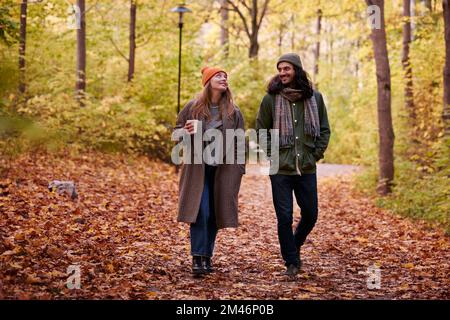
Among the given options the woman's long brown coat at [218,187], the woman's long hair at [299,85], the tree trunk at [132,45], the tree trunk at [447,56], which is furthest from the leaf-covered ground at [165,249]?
the tree trunk at [132,45]

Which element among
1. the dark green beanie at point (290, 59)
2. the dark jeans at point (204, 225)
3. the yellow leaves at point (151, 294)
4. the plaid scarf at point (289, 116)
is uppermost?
the dark green beanie at point (290, 59)

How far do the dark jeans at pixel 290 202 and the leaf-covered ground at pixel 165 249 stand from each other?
0.34 metres

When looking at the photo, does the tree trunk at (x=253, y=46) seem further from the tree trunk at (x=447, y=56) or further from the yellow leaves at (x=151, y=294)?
the yellow leaves at (x=151, y=294)

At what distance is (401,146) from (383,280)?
33.9 ft

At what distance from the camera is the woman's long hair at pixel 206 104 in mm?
6965

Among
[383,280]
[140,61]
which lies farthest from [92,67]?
[383,280]

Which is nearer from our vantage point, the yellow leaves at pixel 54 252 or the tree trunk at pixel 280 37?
the yellow leaves at pixel 54 252

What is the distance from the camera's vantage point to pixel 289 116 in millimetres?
6832

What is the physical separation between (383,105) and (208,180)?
9098 millimetres

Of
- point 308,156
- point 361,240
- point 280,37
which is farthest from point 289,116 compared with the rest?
point 280,37

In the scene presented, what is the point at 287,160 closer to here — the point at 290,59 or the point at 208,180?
→ the point at 208,180

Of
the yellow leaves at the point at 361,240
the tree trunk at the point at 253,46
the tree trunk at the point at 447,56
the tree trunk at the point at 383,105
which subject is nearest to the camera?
the yellow leaves at the point at 361,240

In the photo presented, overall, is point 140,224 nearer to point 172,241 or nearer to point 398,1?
point 172,241

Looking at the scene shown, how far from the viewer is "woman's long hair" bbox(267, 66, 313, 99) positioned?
6.84m
